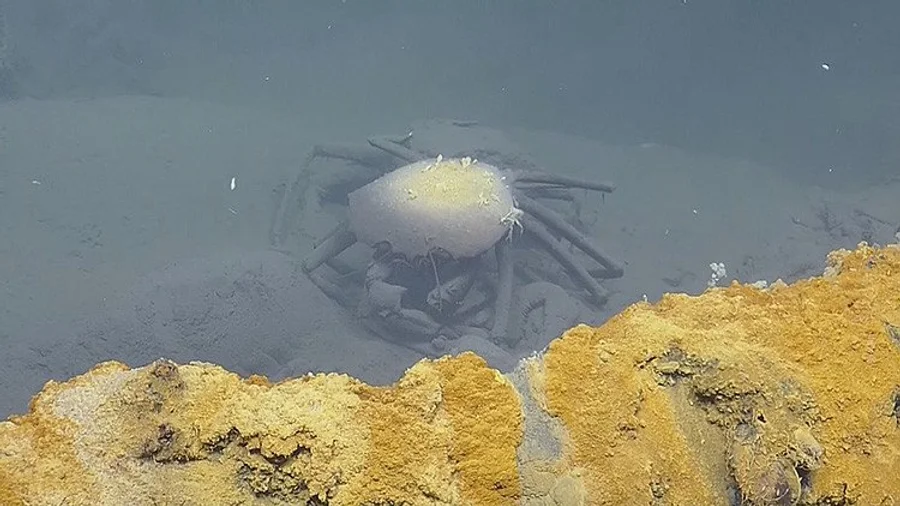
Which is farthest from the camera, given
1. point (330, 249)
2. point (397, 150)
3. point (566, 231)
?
point (397, 150)

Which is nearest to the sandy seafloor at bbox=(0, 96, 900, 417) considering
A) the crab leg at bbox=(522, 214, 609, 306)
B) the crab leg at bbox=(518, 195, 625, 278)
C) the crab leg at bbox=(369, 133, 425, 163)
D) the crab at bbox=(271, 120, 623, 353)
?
the crab leg at bbox=(522, 214, 609, 306)

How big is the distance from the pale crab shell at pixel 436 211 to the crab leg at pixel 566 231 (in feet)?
1.80

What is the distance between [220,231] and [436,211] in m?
3.59

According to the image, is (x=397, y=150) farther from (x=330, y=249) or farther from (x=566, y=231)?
(x=566, y=231)

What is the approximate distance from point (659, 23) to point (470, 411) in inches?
733

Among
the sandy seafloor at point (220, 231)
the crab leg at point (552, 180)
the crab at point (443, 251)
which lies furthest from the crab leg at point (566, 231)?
the sandy seafloor at point (220, 231)

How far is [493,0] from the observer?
61.4ft

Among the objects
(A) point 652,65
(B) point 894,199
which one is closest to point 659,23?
(A) point 652,65

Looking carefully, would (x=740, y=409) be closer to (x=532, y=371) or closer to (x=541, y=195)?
(x=532, y=371)

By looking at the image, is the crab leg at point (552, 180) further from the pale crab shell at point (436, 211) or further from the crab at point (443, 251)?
A: the pale crab shell at point (436, 211)

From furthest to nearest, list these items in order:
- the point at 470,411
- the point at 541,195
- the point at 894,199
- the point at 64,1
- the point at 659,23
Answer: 1. the point at 659,23
2. the point at 64,1
3. the point at 894,199
4. the point at 541,195
5. the point at 470,411

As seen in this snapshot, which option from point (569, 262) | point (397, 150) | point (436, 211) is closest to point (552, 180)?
point (569, 262)

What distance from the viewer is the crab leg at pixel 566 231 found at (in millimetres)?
6363

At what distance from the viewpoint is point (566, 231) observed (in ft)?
21.4
